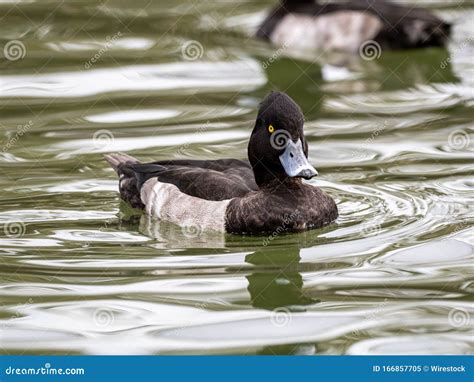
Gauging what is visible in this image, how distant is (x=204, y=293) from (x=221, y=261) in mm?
716

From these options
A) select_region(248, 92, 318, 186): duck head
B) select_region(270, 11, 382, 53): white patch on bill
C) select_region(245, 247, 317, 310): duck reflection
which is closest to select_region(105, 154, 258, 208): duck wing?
select_region(248, 92, 318, 186): duck head

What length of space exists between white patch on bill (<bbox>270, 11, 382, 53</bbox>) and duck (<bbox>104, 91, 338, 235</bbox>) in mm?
6736

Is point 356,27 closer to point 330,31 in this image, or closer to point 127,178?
point 330,31

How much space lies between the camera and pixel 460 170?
11.2 m

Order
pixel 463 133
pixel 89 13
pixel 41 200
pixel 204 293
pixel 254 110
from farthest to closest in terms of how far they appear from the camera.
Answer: pixel 89 13 → pixel 254 110 → pixel 463 133 → pixel 41 200 → pixel 204 293

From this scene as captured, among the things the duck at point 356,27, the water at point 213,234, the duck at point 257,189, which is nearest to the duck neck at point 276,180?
the duck at point 257,189

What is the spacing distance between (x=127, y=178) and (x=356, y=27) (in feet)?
23.6

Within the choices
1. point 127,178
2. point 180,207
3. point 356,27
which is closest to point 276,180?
point 180,207

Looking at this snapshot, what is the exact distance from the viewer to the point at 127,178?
35.1 feet

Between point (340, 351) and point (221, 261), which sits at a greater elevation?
point (221, 261)

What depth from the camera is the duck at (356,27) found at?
54.3 ft

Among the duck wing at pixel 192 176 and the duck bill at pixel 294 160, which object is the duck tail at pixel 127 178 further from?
the duck bill at pixel 294 160

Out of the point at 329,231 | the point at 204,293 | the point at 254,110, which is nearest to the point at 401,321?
the point at 204,293

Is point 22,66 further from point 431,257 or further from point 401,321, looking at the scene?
point 401,321
